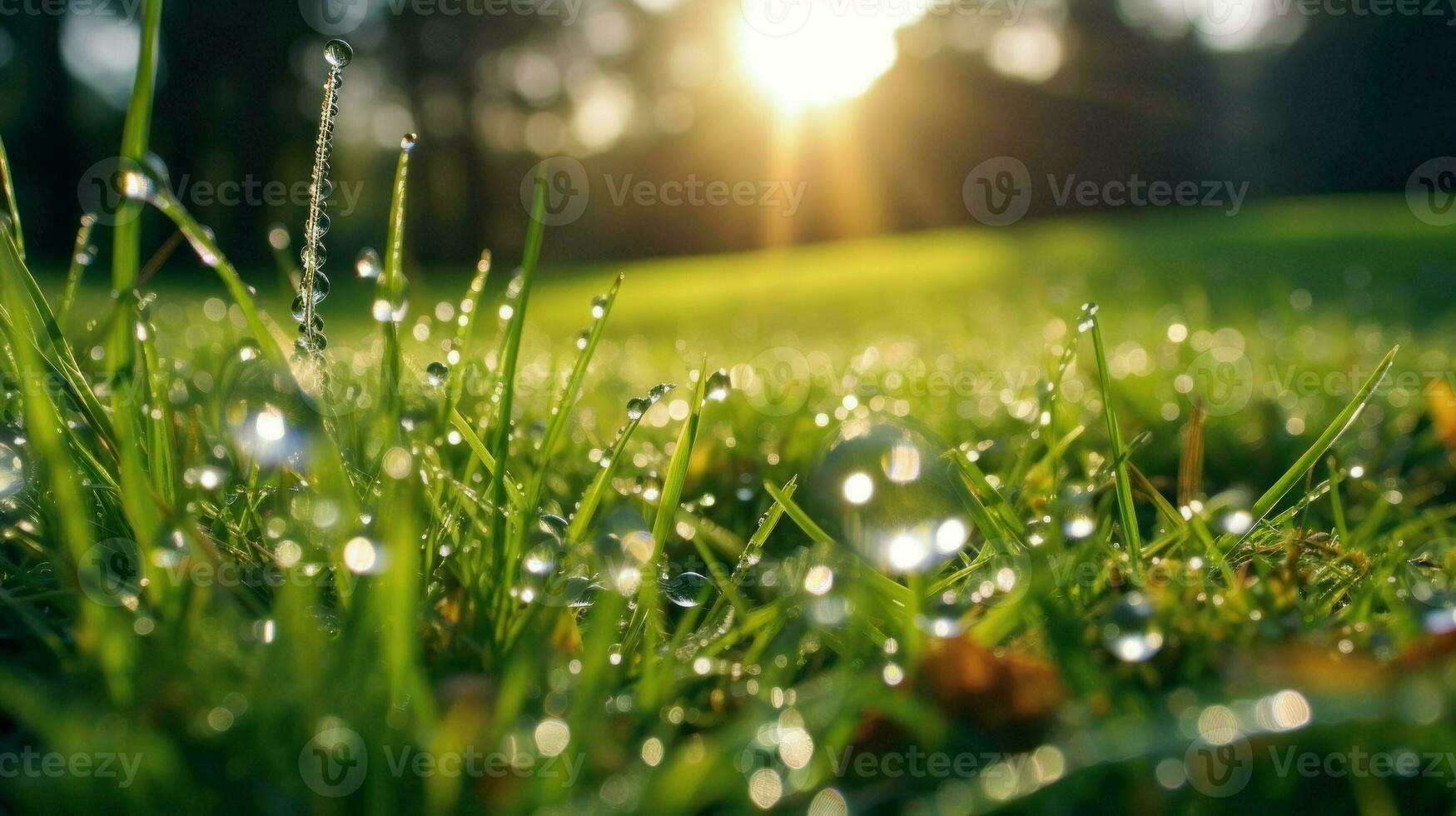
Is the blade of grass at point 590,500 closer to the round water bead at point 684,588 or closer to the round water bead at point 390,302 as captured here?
the round water bead at point 684,588

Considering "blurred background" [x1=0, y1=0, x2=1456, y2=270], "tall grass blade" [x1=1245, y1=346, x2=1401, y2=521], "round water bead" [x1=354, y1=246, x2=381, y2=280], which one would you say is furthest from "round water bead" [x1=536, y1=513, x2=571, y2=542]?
"blurred background" [x1=0, y1=0, x2=1456, y2=270]

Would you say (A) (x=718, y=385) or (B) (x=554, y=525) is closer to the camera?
(B) (x=554, y=525)

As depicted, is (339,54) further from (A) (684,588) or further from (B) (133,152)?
(A) (684,588)

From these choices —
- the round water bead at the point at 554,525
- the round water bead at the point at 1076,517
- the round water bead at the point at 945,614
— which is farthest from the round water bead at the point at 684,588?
the round water bead at the point at 1076,517

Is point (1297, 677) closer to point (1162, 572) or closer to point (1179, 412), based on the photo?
point (1162, 572)

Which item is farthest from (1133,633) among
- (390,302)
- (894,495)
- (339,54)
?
(339,54)
